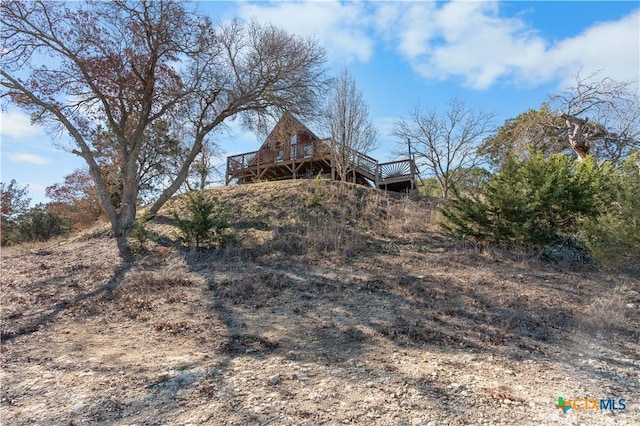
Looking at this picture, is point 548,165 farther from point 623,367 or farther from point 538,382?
point 538,382

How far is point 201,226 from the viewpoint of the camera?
7.98 meters

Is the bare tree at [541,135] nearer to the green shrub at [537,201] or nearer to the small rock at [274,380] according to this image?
the green shrub at [537,201]

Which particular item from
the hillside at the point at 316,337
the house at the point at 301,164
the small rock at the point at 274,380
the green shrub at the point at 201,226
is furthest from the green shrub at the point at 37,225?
the small rock at the point at 274,380

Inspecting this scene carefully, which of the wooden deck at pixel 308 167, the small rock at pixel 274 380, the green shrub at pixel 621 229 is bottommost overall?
the small rock at pixel 274 380

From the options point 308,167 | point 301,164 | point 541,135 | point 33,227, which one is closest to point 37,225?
point 33,227

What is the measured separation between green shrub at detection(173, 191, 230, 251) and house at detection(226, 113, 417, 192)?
4.59 m

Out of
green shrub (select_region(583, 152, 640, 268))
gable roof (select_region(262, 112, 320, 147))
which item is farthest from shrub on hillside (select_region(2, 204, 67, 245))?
green shrub (select_region(583, 152, 640, 268))

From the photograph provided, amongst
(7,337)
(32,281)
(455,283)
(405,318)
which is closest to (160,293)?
(7,337)

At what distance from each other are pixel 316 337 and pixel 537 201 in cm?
555

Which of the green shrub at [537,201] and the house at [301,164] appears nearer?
the green shrub at [537,201]

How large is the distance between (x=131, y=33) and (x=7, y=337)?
319 inches

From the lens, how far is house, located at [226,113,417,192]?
45.1 ft

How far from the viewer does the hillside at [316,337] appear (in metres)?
2.58

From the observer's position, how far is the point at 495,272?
6453 mm
